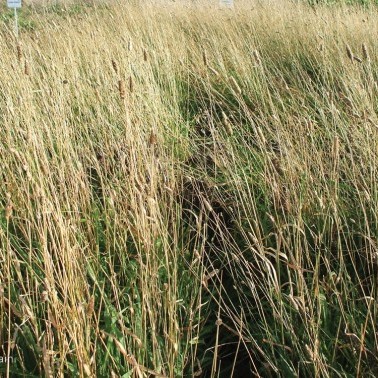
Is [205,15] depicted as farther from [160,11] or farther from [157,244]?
[157,244]

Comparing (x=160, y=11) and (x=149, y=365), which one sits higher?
(x=160, y=11)

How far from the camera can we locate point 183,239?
2572mm

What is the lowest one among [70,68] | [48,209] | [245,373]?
[245,373]

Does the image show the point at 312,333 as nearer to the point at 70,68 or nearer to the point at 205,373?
the point at 205,373

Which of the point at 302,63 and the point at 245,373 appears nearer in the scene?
the point at 245,373

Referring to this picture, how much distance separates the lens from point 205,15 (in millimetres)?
6785

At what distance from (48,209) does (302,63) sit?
3651 mm

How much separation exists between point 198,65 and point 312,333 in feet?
11.3

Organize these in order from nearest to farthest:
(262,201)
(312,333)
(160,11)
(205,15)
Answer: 1. (312,333)
2. (262,201)
3. (205,15)
4. (160,11)

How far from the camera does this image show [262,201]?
2809 mm

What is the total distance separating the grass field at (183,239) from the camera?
5.43 ft

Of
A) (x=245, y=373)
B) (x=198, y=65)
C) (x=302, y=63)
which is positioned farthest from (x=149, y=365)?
(x=302, y=63)

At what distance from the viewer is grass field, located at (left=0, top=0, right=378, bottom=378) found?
165 cm

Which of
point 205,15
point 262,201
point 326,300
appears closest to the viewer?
point 326,300
